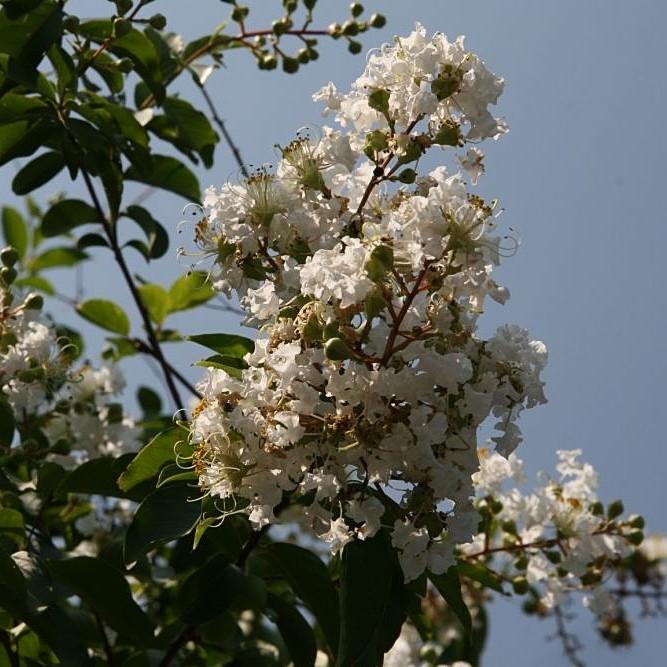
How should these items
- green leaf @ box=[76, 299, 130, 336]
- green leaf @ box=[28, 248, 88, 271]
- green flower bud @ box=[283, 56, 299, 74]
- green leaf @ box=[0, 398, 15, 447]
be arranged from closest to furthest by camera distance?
green leaf @ box=[0, 398, 15, 447] < green flower bud @ box=[283, 56, 299, 74] < green leaf @ box=[76, 299, 130, 336] < green leaf @ box=[28, 248, 88, 271]

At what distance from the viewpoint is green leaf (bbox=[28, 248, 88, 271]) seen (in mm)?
3809

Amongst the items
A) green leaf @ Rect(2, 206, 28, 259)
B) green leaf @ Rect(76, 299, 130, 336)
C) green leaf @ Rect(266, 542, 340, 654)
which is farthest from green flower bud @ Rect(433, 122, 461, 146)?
green leaf @ Rect(2, 206, 28, 259)

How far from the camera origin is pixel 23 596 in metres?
1.67

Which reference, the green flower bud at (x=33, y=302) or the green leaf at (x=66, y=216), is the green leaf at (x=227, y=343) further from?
the green leaf at (x=66, y=216)

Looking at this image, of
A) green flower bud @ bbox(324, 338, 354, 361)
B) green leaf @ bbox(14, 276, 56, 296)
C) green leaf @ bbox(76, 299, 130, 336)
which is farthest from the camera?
green leaf @ bbox(14, 276, 56, 296)

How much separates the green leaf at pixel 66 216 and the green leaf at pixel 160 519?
1283mm

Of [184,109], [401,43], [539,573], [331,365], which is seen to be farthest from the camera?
[184,109]

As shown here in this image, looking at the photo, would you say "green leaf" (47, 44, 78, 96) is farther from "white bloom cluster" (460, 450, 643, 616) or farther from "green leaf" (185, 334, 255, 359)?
"white bloom cluster" (460, 450, 643, 616)

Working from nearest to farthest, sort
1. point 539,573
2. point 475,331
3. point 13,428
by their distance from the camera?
point 475,331 < point 13,428 < point 539,573

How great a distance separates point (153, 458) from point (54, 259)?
240cm

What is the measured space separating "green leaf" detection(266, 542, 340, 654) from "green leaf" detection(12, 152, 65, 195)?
1.07 metres

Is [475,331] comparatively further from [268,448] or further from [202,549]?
[202,549]

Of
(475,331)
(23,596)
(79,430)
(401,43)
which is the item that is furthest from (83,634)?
(401,43)

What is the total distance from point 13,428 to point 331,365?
934 millimetres
